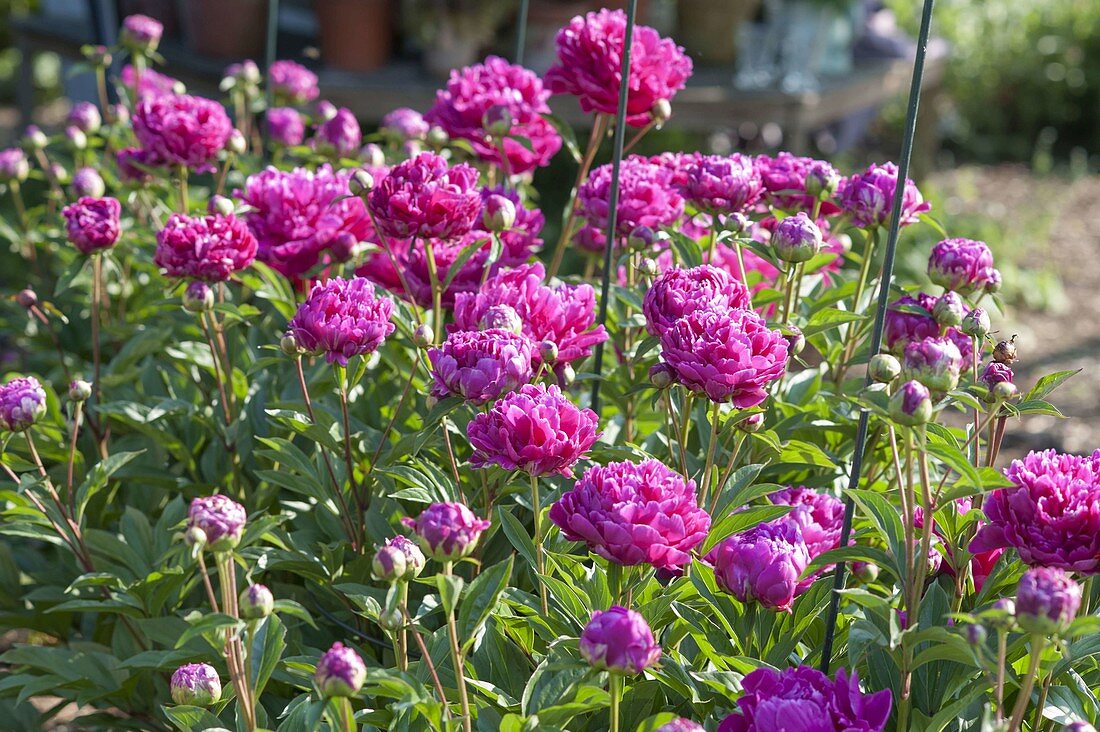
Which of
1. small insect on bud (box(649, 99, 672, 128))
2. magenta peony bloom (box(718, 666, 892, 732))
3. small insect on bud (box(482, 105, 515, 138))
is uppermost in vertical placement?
small insect on bud (box(649, 99, 672, 128))

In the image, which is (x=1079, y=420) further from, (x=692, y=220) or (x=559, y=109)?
(x=692, y=220)

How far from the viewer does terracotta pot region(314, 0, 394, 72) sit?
3898 mm

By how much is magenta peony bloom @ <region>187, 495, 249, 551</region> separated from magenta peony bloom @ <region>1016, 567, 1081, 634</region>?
1.67 feet

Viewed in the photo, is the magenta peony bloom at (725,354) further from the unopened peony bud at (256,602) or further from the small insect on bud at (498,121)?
the small insect on bud at (498,121)

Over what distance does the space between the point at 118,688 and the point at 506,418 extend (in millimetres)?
653

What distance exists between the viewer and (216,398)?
1507 millimetres

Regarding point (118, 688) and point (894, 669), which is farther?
point (118, 688)

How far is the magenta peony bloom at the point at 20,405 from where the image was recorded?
1069 millimetres

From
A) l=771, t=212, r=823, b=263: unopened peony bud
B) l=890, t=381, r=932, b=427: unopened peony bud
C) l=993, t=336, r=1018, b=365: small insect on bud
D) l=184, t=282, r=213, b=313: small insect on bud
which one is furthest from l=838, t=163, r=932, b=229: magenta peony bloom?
l=184, t=282, r=213, b=313: small insect on bud

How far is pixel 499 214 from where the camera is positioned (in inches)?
49.3

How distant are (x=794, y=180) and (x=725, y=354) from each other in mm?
448

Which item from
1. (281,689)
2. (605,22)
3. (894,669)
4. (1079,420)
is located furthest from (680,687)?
(1079,420)

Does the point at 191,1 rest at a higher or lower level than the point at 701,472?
higher

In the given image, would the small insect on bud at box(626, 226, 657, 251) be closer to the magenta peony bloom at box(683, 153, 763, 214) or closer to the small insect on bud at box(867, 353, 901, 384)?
the magenta peony bloom at box(683, 153, 763, 214)
